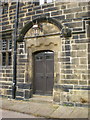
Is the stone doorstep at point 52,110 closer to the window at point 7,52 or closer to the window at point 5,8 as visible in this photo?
the window at point 7,52

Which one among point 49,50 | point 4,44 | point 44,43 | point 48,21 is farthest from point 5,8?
point 49,50

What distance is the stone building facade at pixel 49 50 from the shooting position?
4.51 m

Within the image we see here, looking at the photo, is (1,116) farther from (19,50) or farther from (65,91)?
(19,50)

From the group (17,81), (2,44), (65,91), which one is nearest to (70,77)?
(65,91)

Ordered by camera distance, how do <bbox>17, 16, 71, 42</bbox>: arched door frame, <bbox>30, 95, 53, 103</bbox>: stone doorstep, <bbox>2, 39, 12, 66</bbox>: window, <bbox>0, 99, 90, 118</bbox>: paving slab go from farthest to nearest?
<bbox>2, 39, 12, 66</bbox>: window
<bbox>30, 95, 53, 103</bbox>: stone doorstep
<bbox>17, 16, 71, 42</bbox>: arched door frame
<bbox>0, 99, 90, 118</bbox>: paving slab

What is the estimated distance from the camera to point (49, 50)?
515 centimetres

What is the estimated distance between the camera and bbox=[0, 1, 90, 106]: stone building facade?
14.8 feet

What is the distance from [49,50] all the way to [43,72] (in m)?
1.05

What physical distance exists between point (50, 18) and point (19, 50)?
1989mm

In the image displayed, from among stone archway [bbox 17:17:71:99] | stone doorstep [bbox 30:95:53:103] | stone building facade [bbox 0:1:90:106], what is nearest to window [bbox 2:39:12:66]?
stone building facade [bbox 0:1:90:106]

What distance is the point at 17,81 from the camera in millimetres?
5359

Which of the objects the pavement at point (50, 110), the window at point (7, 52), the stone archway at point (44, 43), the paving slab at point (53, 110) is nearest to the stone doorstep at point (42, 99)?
the pavement at point (50, 110)

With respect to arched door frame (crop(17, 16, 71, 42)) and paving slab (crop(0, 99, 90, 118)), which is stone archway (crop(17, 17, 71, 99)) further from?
paving slab (crop(0, 99, 90, 118))

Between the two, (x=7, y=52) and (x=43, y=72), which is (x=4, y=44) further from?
(x=43, y=72)
